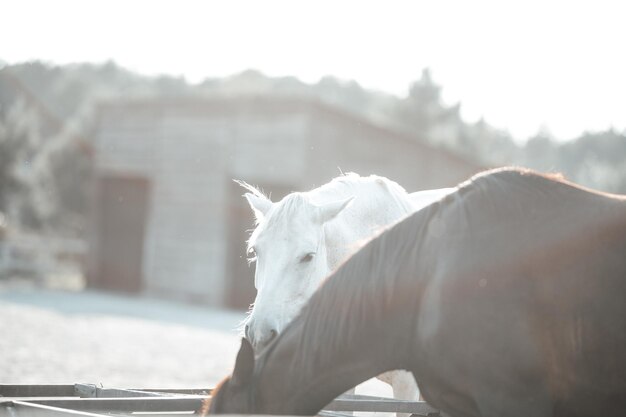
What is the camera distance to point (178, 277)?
77.6 ft

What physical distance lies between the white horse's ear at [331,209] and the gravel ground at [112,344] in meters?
0.77

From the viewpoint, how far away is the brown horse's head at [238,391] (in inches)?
99.5

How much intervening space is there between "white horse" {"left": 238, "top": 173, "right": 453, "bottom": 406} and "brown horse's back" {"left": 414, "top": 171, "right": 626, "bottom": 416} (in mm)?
485

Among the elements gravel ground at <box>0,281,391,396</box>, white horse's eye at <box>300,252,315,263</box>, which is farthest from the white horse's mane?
gravel ground at <box>0,281,391,396</box>

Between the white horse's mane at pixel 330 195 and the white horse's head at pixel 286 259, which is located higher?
the white horse's mane at pixel 330 195

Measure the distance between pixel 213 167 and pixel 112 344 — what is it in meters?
12.0

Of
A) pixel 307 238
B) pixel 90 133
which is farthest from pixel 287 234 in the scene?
pixel 90 133

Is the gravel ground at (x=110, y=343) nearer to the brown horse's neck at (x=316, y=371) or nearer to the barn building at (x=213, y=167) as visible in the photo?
the barn building at (x=213, y=167)

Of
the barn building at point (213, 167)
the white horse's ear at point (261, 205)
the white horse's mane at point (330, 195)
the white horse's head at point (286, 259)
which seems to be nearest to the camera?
the white horse's head at point (286, 259)

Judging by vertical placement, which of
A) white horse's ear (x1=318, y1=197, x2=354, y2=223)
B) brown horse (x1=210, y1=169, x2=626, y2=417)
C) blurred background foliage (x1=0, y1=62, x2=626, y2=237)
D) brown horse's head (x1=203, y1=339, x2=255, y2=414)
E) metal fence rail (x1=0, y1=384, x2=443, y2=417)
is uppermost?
blurred background foliage (x1=0, y1=62, x2=626, y2=237)

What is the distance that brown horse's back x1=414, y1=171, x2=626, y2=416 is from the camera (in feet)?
7.95

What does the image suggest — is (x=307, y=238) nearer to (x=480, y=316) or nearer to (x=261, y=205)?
(x=261, y=205)

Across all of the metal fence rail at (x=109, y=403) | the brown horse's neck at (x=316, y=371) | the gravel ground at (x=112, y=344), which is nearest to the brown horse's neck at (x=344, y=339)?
the brown horse's neck at (x=316, y=371)

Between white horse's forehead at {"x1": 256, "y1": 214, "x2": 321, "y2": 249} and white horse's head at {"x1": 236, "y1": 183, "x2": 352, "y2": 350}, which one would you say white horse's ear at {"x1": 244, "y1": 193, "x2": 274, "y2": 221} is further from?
white horse's forehead at {"x1": 256, "y1": 214, "x2": 321, "y2": 249}
